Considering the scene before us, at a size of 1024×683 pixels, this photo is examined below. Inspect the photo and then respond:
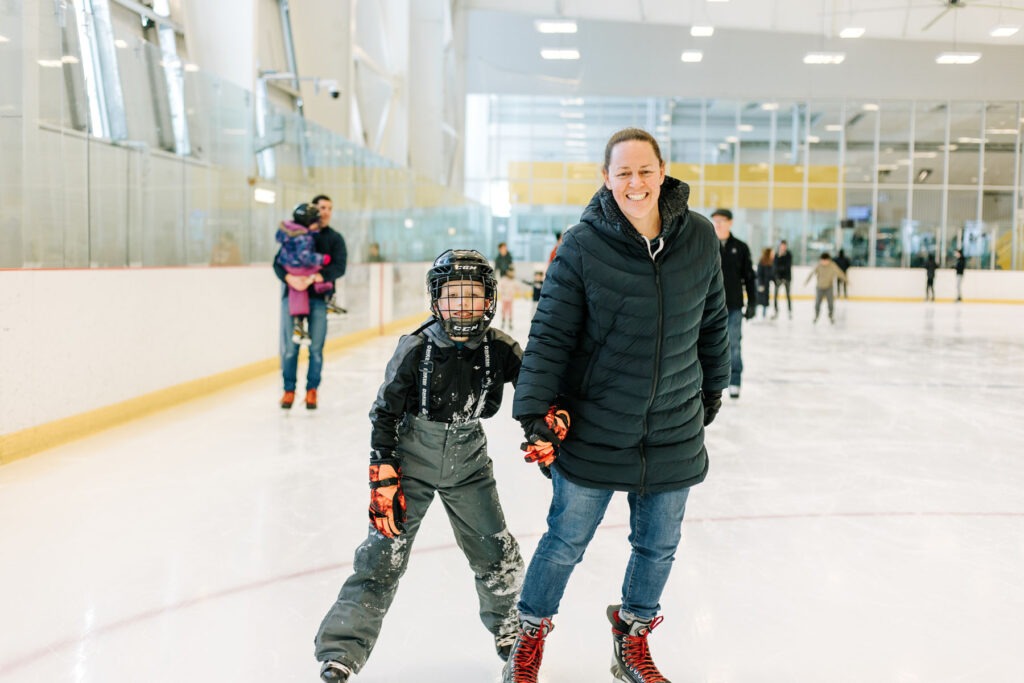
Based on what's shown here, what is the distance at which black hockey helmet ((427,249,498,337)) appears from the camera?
2023 millimetres

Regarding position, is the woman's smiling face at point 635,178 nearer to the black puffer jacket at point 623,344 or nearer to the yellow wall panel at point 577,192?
the black puffer jacket at point 623,344

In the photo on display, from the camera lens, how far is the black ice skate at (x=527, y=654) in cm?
207

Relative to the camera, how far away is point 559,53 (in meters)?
22.0

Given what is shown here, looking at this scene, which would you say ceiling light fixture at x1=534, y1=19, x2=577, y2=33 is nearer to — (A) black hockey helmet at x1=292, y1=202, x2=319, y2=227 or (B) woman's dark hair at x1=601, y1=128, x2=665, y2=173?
(A) black hockey helmet at x1=292, y1=202, x2=319, y2=227

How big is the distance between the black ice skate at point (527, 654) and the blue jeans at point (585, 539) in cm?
3

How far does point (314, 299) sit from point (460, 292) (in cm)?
417

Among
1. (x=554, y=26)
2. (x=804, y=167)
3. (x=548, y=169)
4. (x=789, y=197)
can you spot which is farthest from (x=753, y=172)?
(x=554, y=26)

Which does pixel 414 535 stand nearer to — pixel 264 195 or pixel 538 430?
pixel 538 430

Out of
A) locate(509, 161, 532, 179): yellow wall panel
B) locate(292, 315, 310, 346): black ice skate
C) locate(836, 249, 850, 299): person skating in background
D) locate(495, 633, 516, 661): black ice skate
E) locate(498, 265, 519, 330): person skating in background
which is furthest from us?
locate(509, 161, 532, 179): yellow wall panel

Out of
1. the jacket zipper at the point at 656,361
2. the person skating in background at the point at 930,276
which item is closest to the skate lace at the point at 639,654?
the jacket zipper at the point at 656,361

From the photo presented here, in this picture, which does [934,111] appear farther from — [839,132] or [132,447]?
[132,447]

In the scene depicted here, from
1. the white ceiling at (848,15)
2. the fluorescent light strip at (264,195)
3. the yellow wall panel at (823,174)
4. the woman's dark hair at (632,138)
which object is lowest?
the woman's dark hair at (632,138)

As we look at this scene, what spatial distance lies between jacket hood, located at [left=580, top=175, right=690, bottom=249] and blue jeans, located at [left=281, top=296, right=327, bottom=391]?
4230mm

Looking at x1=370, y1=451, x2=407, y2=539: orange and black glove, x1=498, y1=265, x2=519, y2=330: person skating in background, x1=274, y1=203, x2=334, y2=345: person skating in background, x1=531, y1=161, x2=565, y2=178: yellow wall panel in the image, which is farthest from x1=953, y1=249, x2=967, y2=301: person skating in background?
x1=370, y1=451, x2=407, y2=539: orange and black glove
